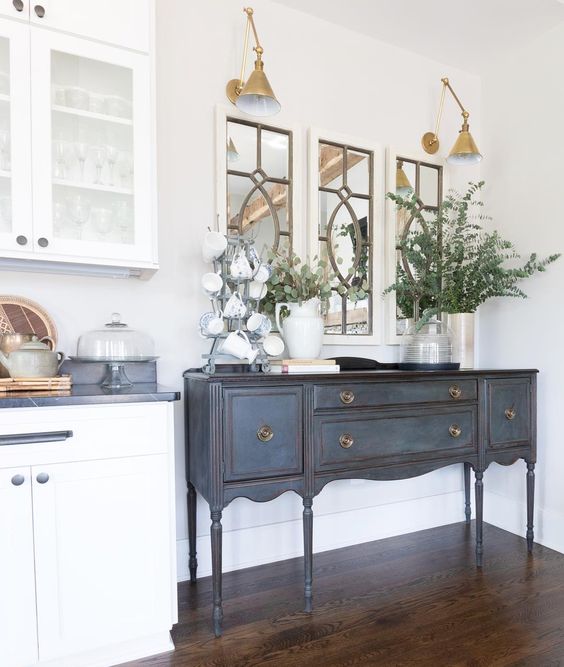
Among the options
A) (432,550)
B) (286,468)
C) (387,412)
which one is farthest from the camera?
(432,550)

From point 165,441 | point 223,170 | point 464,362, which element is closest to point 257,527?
point 165,441

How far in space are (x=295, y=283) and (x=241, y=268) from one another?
0.32 meters

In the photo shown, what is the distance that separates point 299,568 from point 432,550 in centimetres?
73

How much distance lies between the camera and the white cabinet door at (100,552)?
1444 millimetres

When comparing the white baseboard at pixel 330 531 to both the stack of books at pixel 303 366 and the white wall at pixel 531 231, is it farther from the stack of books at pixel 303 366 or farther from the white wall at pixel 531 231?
the stack of books at pixel 303 366

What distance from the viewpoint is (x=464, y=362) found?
8.48 ft

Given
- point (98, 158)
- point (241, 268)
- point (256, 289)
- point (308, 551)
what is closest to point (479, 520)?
point (308, 551)

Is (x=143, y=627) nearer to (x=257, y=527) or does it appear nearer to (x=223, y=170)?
(x=257, y=527)

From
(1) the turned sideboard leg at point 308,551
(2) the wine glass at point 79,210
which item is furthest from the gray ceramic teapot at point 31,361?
(1) the turned sideboard leg at point 308,551

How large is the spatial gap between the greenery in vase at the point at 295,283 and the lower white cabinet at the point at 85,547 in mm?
866

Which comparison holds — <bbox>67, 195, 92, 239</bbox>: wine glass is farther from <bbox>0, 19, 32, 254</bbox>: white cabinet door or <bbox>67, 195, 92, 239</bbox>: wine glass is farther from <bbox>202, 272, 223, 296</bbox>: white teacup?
<bbox>202, 272, 223, 296</bbox>: white teacup

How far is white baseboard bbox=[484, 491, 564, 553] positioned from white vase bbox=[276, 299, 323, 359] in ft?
5.08

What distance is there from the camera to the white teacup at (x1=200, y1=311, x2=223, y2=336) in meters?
1.94

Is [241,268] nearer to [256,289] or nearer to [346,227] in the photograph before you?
[256,289]
